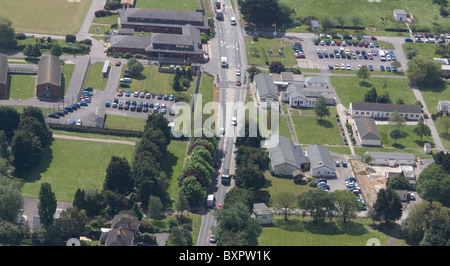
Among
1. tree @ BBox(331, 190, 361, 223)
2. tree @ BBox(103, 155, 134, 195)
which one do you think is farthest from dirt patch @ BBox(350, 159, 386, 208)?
tree @ BBox(103, 155, 134, 195)

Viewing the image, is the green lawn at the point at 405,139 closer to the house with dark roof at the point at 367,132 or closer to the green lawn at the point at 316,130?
the house with dark roof at the point at 367,132

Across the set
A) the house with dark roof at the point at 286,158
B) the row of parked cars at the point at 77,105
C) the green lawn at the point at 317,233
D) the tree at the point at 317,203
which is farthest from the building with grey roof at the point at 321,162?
the row of parked cars at the point at 77,105

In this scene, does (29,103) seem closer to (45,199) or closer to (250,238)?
(45,199)

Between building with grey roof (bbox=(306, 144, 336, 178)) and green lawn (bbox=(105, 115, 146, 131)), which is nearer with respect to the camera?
building with grey roof (bbox=(306, 144, 336, 178))

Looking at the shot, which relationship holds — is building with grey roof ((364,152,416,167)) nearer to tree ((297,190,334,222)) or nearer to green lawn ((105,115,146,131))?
tree ((297,190,334,222))

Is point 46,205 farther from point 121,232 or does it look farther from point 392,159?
point 392,159
